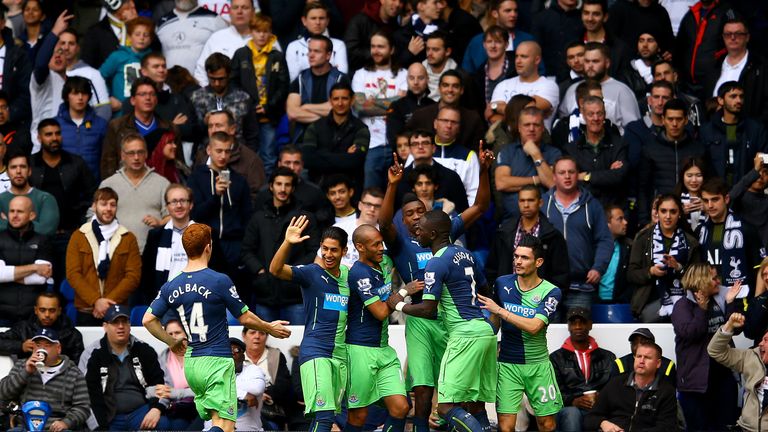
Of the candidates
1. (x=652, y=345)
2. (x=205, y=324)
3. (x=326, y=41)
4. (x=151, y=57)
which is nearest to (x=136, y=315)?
(x=151, y=57)

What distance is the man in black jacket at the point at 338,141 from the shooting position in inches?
699

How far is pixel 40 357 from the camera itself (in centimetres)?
1486

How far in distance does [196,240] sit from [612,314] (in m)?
5.34

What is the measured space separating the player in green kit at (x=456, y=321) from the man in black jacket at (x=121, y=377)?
3036mm

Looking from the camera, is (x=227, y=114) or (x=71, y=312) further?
(x=227, y=114)

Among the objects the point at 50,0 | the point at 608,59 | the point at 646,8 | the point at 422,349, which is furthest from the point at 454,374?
the point at 50,0

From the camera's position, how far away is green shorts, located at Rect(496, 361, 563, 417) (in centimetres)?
1399

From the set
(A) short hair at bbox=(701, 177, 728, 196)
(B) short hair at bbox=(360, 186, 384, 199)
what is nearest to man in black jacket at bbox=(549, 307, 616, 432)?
(A) short hair at bbox=(701, 177, 728, 196)

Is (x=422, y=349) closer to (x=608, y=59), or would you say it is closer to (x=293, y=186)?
(x=293, y=186)

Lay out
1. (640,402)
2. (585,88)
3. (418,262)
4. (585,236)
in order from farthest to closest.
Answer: (585,88) < (585,236) < (418,262) < (640,402)

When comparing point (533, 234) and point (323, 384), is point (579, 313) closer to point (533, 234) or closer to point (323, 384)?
point (533, 234)

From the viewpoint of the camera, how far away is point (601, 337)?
15.6m

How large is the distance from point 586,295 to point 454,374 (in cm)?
304

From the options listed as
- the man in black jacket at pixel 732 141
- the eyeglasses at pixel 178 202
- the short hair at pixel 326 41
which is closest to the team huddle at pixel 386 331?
the eyeglasses at pixel 178 202
